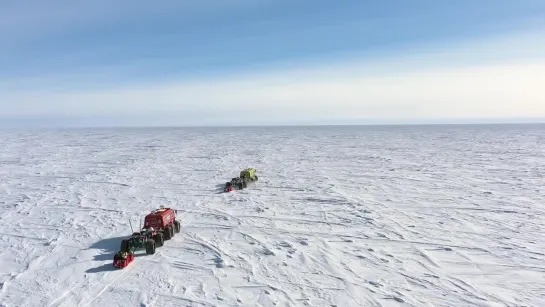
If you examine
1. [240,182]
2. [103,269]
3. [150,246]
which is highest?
[240,182]

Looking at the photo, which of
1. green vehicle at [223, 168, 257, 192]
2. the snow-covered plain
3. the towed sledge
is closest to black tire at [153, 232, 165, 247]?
the snow-covered plain

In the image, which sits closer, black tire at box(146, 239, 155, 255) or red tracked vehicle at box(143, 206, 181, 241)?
black tire at box(146, 239, 155, 255)

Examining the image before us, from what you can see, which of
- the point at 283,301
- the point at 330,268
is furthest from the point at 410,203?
the point at 283,301

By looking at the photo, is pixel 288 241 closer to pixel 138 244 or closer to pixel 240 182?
pixel 138 244

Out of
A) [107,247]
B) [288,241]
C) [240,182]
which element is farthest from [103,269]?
[240,182]

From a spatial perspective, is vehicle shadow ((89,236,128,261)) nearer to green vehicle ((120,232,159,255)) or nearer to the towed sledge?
green vehicle ((120,232,159,255))

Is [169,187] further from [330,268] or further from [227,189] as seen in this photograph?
[330,268]

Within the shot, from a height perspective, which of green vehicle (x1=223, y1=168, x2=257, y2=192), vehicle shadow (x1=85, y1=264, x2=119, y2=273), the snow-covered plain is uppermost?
green vehicle (x1=223, y1=168, x2=257, y2=192)

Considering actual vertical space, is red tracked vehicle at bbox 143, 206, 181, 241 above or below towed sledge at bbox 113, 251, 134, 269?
above

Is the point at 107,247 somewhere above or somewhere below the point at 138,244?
below

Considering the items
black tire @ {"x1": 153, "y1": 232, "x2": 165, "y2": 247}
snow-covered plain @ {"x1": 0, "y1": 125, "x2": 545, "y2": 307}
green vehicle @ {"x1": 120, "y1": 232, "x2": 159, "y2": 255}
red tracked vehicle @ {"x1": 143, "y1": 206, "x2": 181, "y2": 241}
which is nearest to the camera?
snow-covered plain @ {"x1": 0, "y1": 125, "x2": 545, "y2": 307}
